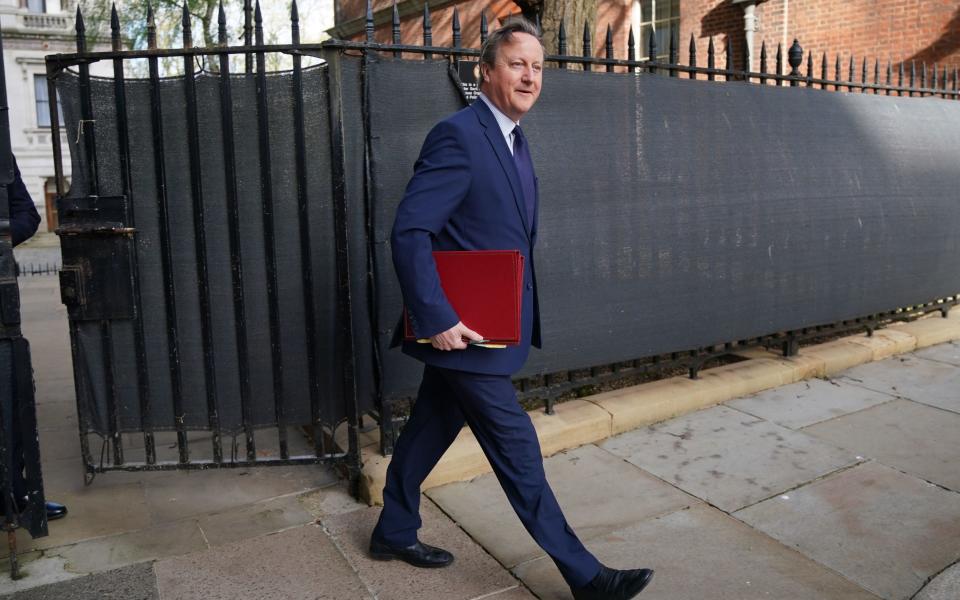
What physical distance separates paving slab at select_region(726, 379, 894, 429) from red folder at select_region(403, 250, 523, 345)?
287cm

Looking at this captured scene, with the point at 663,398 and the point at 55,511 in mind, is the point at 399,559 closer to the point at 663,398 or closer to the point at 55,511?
the point at 55,511

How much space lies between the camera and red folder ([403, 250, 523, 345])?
277 cm

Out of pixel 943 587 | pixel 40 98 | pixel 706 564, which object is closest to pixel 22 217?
pixel 706 564

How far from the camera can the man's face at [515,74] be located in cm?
283

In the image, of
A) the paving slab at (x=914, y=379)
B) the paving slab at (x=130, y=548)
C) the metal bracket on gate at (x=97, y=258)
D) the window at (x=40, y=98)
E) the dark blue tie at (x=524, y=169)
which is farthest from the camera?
the window at (x=40, y=98)

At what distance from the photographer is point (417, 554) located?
131 inches

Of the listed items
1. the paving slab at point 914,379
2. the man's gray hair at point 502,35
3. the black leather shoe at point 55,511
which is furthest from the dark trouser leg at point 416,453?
the paving slab at point 914,379

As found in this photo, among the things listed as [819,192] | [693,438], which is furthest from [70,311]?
[819,192]

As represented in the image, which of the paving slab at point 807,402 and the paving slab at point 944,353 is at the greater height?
the paving slab at point 944,353

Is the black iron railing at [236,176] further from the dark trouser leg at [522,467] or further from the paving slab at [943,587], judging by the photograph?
the paving slab at [943,587]

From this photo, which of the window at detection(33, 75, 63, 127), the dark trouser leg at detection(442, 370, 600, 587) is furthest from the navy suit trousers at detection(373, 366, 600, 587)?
the window at detection(33, 75, 63, 127)

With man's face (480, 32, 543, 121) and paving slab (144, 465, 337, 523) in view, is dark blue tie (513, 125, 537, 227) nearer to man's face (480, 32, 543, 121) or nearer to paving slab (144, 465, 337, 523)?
man's face (480, 32, 543, 121)

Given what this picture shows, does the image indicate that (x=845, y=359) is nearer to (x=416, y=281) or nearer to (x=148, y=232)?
(x=416, y=281)

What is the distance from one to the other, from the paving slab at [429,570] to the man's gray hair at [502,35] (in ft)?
6.64
